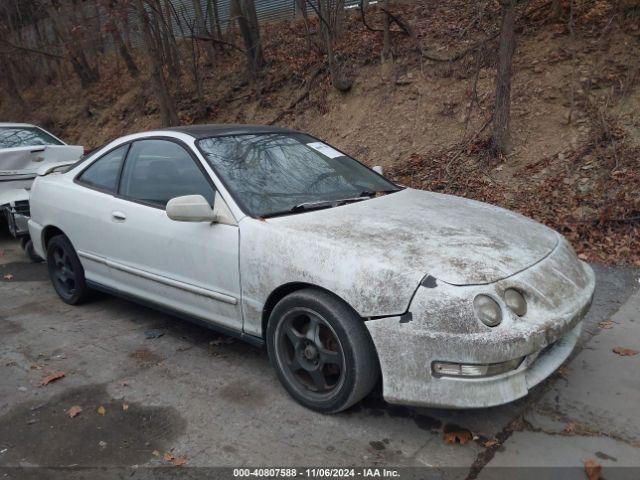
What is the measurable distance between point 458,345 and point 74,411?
2.22 m

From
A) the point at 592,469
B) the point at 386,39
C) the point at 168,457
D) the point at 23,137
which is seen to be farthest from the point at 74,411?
the point at 386,39

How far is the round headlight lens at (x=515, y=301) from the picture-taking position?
274cm

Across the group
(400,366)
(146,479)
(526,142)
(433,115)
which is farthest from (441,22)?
(146,479)

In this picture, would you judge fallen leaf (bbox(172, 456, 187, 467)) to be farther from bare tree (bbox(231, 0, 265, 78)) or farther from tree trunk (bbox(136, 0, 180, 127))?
bare tree (bbox(231, 0, 265, 78))

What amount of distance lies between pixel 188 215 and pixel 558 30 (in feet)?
23.5

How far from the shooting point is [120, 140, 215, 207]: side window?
383 centimetres

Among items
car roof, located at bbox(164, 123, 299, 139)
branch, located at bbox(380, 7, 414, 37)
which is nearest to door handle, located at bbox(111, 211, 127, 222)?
car roof, located at bbox(164, 123, 299, 139)

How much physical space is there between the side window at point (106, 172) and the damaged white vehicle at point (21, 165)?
4.08ft

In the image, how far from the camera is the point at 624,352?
373 cm

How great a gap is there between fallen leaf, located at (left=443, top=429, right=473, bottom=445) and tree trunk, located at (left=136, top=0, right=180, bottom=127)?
8149 millimetres

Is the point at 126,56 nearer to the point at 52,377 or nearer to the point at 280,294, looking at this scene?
the point at 52,377

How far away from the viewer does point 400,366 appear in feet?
9.11

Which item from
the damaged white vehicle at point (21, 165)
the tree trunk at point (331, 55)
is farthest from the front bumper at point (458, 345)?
the tree trunk at point (331, 55)

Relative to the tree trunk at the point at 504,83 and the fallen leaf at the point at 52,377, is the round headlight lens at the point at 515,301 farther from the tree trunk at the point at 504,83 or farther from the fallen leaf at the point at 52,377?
the tree trunk at the point at 504,83
